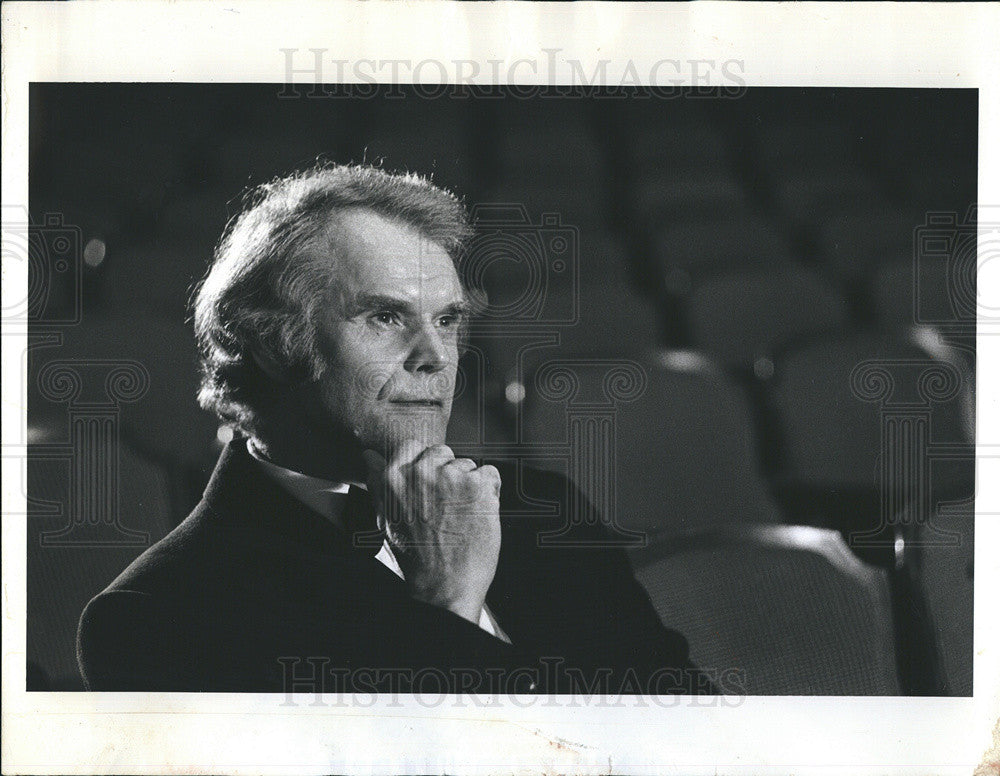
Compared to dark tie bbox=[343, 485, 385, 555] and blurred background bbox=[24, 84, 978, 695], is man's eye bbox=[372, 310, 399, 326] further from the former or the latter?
dark tie bbox=[343, 485, 385, 555]

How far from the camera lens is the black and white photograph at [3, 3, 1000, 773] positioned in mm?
2400

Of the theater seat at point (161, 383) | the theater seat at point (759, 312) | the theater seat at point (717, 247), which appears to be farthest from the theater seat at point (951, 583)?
the theater seat at point (161, 383)

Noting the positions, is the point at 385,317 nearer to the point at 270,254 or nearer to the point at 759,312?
the point at 270,254

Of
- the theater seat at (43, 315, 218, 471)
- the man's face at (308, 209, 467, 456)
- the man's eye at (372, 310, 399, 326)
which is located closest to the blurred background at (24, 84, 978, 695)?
the theater seat at (43, 315, 218, 471)

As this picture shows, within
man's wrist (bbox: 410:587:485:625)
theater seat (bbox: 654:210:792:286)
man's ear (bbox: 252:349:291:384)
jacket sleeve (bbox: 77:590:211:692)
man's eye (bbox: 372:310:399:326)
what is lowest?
jacket sleeve (bbox: 77:590:211:692)

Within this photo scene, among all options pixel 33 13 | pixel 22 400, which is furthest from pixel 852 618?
pixel 33 13

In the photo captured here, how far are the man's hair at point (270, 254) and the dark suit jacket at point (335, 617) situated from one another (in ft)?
0.58

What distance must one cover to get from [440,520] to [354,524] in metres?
0.21

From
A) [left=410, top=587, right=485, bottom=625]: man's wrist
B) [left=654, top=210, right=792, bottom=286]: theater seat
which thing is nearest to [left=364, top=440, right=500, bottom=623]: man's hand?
[left=410, top=587, right=485, bottom=625]: man's wrist

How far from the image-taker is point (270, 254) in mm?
2387

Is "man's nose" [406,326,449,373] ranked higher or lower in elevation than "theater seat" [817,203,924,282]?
lower

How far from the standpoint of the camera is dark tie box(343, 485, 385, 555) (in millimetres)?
2377

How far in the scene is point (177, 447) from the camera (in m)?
2.41

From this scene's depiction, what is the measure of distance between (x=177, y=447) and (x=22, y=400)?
0.41m
